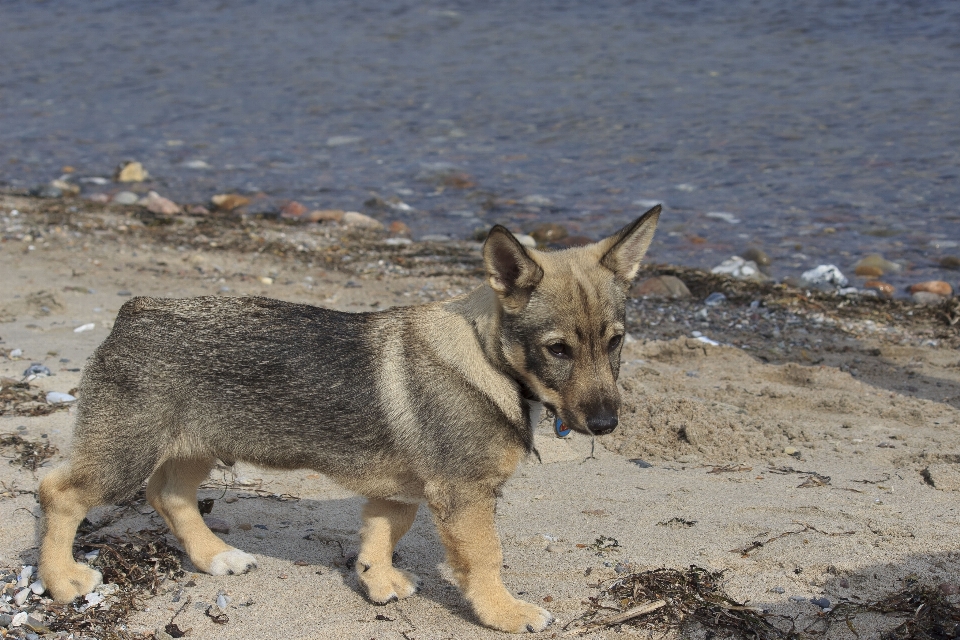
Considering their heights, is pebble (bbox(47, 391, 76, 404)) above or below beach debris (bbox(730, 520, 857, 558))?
above

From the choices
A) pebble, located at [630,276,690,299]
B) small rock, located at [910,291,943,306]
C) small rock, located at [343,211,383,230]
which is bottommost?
small rock, located at [910,291,943,306]

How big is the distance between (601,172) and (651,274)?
424 cm

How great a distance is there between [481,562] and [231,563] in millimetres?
1296

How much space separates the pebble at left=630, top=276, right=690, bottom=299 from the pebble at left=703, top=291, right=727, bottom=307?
212mm

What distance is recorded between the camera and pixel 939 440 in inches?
244

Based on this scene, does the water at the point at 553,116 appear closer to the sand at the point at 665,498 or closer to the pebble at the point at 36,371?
the sand at the point at 665,498

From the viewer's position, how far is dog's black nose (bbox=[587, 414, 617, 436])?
4.04m

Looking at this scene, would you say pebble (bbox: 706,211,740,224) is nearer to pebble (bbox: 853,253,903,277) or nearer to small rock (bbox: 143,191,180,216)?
pebble (bbox: 853,253,903,277)

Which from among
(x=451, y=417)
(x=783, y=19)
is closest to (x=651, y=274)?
(x=451, y=417)

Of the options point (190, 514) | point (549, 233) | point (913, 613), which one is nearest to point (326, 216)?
point (549, 233)

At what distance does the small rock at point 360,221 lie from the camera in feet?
39.9

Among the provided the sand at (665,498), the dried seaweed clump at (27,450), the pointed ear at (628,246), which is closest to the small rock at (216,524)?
the sand at (665,498)

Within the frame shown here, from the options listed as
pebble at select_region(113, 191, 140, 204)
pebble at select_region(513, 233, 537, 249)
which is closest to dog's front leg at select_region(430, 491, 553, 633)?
pebble at select_region(513, 233, 537, 249)

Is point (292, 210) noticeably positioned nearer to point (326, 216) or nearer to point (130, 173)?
point (326, 216)
